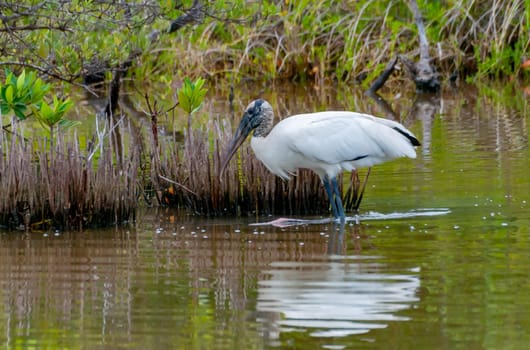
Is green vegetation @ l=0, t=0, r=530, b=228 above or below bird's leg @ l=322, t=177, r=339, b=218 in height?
above

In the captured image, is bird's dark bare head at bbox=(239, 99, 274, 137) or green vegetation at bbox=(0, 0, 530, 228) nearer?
green vegetation at bbox=(0, 0, 530, 228)

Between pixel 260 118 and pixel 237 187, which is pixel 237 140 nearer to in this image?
pixel 260 118

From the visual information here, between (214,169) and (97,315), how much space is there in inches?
139

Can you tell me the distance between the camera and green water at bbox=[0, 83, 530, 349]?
5371 mm

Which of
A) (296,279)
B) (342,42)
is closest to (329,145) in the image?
→ (296,279)

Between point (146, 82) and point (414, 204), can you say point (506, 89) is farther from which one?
point (414, 204)

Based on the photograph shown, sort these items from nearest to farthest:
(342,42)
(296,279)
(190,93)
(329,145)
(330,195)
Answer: (296,279)
(329,145)
(330,195)
(190,93)
(342,42)

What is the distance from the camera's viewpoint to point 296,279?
673cm

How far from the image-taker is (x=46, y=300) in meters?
6.24

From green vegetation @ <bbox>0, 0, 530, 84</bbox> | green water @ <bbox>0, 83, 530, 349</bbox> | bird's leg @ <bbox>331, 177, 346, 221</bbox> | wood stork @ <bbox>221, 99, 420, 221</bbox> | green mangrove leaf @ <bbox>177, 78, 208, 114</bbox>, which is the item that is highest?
green vegetation @ <bbox>0, 0, 530, 84</bbox>

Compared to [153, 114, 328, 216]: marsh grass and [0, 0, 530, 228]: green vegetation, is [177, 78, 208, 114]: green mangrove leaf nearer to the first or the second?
[0, 0, 530, 228]: green vegetation

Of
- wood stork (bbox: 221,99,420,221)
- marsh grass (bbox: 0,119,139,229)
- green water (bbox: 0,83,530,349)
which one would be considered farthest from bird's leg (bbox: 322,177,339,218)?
marsh grass (bbox: 0,119,139,229)

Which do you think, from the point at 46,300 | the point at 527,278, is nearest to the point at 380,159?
the point at 527,278

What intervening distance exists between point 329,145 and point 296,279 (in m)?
2.26
